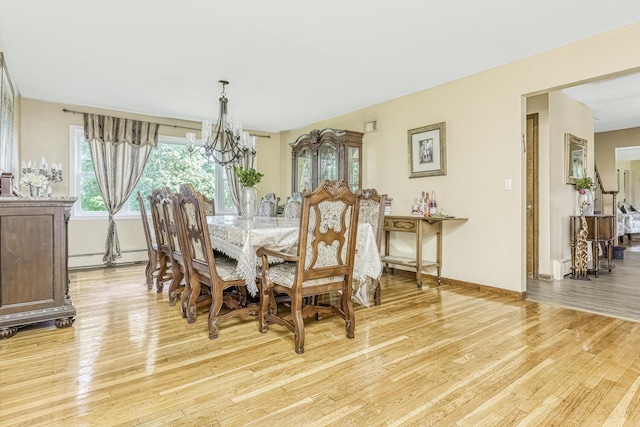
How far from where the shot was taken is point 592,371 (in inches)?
76.3

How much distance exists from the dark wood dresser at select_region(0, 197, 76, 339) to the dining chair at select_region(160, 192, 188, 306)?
0.67m

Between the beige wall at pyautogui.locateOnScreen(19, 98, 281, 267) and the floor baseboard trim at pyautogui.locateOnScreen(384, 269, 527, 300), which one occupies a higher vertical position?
the beige wall at pyautogui.locateOnScreen(19, 98, 281, 267)

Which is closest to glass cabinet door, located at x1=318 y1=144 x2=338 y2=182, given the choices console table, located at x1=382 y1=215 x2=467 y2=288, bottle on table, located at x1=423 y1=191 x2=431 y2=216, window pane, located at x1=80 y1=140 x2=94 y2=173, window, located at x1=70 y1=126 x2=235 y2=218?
console table, located at x1=382 y1=215 x2=467 y2=288

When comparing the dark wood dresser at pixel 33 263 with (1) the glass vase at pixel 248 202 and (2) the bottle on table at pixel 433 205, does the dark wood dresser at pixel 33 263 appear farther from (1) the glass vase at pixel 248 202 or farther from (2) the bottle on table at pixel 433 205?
(2) the bottle on table at pixel 433 205

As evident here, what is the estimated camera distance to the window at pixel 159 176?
5.12 m

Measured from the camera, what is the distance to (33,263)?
2.57 m

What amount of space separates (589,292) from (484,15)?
296 cm

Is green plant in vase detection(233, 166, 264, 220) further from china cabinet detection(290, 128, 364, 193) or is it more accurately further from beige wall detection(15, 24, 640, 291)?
beige wall detection(15, 24, 640, 291)

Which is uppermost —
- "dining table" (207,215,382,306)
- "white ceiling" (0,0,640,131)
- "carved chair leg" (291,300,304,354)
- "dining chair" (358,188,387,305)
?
"white ceiling" (0,0,640,131)

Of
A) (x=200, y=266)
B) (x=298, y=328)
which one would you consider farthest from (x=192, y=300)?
(x=298, y=328)

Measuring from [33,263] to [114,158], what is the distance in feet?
10.1

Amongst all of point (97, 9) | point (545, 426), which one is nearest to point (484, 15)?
point (545, 426)

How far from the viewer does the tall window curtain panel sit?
512cm

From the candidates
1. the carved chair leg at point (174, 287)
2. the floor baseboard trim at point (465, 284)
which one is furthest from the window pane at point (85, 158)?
the floor baseboard trim at point (465, 284)
